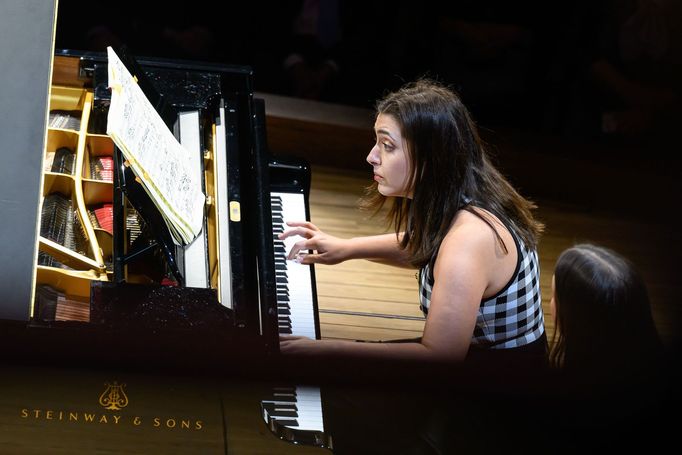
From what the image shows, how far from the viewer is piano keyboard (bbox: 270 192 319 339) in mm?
2545

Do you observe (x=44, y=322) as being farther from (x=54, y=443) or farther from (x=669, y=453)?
(x=669, y=453)

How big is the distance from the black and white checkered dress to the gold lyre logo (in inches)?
35.2

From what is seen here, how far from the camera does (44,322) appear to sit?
1859 millimetres

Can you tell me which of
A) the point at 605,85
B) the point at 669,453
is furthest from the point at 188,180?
the point at 605,85

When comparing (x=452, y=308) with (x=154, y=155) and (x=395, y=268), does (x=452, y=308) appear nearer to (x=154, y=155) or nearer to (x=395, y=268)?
(x=154, y=155)

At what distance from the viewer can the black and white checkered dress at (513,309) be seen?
7.78 feet

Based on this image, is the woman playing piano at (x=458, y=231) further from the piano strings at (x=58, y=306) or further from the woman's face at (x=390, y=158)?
the piano strings at (x=58, y=306)

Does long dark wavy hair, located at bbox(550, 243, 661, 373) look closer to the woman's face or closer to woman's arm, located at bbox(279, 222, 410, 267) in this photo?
the woman's face

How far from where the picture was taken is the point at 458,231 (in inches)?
89.6

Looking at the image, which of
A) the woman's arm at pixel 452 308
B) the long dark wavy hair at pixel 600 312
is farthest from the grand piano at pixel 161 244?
the long dark wavy hair at pixel 600 312

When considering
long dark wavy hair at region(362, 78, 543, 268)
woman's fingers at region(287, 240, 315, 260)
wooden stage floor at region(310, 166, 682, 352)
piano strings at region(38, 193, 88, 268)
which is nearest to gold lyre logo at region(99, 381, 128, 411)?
piano strings at region(38, 193, 88, 268)

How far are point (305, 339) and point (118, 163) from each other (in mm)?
602

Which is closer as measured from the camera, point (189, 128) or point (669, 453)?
point (669, 453)

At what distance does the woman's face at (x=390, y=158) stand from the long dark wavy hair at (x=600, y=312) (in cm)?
45
